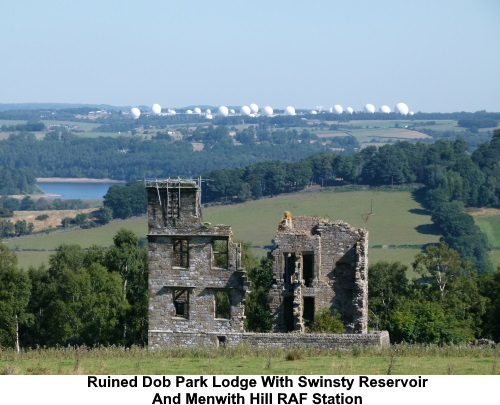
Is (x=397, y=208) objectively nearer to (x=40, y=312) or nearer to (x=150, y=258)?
(x=40, y=312)

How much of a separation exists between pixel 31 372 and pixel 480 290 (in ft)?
82.6

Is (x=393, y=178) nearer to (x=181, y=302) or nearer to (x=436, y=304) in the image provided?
(x=436, y=304)

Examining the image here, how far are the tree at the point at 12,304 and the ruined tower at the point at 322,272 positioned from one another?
35.6ft

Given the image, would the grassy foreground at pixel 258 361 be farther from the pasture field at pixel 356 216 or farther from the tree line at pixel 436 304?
the pasture field at pixel 356 216

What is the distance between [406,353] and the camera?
3241 centimetres

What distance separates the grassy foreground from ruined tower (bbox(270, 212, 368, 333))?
193 inches

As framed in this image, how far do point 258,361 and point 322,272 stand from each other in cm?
909

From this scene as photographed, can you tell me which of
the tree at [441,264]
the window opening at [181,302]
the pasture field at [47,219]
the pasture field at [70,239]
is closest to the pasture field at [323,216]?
the pasture field at [70,239]

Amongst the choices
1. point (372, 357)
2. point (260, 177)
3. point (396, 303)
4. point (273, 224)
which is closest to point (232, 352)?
point (372, 357)

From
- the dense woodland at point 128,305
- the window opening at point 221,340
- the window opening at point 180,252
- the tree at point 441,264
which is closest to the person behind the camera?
the window opening at point 221,340

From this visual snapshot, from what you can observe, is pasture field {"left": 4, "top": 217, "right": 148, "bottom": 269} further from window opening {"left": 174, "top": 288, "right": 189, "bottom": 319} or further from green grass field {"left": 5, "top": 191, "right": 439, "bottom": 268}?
window opening {"left": 174, "top": 288, "right": 189, "bottom": 319}

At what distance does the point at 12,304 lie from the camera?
45.8m

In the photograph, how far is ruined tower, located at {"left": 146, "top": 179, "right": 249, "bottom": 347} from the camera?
124ft

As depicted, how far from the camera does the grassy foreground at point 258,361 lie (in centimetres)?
2825
